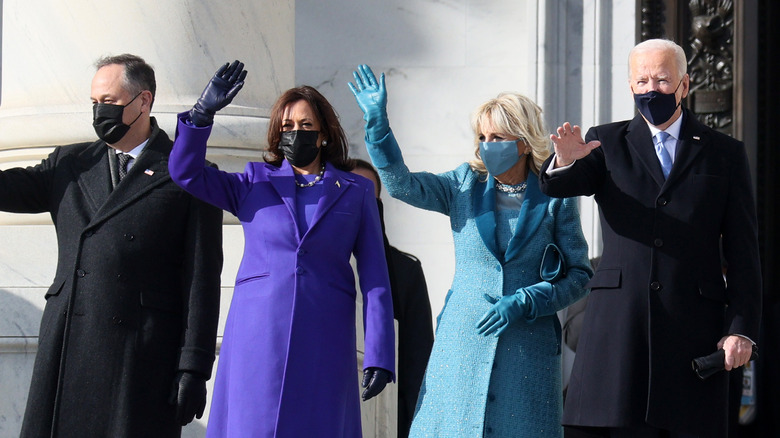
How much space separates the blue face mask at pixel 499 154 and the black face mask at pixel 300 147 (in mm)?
636

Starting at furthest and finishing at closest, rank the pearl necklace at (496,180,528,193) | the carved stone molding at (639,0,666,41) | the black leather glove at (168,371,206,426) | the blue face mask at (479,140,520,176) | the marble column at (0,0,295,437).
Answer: the carved stone molding at (639,0,666,41) < the marble column at (0,0,295,437) < the pearl necklace at (496,180,528,193) < the blue face mask at (479,140,520,176) < the black leather glove at (168,371,206,426)

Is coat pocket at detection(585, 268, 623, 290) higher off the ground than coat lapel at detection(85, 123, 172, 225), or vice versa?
coat lapel at detection(85, 123, 172, 225)

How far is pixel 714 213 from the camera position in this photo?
4699 mm

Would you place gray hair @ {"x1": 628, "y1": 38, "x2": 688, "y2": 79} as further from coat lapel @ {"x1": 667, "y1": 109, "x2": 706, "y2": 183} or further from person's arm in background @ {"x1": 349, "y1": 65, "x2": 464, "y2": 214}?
person's arm in background @ {"x1": 349, "y1": 65, "x2": 464, "y2": 214}

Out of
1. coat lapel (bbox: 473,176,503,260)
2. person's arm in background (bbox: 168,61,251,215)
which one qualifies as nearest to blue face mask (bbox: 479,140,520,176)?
coat lapel (bbox: 473,176,503,260)

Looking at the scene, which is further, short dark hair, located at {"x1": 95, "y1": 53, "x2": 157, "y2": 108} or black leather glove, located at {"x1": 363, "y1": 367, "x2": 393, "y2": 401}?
short dark hair, located at {"x1": 95, "y1": 53, "x2": 157, "y2": 108}

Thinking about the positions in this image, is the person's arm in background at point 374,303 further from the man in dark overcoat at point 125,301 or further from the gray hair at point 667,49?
the gray hair at point 667,49

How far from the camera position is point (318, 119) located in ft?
15.8

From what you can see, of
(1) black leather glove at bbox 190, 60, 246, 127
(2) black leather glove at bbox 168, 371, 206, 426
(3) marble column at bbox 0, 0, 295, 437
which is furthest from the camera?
(3) marble column at bbox 0, 0, 295, 437

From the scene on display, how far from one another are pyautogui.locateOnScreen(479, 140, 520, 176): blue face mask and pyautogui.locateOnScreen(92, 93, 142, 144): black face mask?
1.24 meters

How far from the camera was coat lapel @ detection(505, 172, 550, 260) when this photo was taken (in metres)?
5.07

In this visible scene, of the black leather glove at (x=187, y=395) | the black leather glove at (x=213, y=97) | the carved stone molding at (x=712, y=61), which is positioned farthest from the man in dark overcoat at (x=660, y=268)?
the carved stone molding at (x=712, y=61)

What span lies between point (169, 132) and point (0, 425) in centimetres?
137

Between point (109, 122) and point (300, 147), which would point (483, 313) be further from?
point (109, 122)
